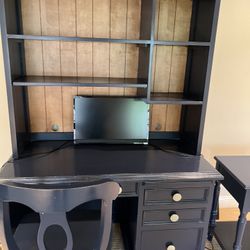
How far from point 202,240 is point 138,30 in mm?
1391

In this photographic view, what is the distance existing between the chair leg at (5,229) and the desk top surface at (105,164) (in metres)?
0.34

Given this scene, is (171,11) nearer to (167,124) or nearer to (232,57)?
(232,57)

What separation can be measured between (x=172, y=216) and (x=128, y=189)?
12.3 inches

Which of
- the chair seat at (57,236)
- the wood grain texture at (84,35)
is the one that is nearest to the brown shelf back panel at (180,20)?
the wood grain texture at (84,35)

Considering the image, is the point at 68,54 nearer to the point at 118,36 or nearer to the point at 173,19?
the point at 118,36

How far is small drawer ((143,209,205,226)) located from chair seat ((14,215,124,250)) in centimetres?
28

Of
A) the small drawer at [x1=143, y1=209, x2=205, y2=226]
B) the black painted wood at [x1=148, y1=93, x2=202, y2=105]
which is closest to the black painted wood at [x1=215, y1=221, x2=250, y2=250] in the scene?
the small drawer at [x1=143, y1=209, x2=205, y2=226]

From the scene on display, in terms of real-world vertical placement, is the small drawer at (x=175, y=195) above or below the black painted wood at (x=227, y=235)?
above

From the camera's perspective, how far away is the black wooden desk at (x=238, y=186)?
1554 mm

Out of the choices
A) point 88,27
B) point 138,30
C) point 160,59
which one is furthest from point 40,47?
point 160,59

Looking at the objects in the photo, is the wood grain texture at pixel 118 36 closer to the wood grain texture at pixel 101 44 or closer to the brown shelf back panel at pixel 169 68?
the wood grain texture at pixel 101 44

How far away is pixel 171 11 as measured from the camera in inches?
69.5

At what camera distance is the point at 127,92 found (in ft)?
6.21

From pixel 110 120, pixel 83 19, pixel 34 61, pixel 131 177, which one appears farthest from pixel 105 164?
pixel 83 19
